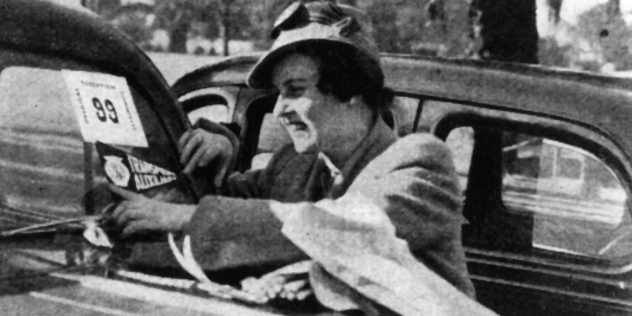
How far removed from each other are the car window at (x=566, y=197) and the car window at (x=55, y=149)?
2.87ft

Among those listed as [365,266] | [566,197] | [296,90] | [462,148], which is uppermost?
[296,90]

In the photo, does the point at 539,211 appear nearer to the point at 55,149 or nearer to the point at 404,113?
the point at 404,113

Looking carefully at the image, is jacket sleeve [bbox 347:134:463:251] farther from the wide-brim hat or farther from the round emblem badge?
the round emblem badge

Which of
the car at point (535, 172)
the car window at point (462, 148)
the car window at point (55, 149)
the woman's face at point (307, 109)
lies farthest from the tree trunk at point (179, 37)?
the car window at point (462, 148)

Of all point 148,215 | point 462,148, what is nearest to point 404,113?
point 462,148

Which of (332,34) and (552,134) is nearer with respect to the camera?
(552,134)

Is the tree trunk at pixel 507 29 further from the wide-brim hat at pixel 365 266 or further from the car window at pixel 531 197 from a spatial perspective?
the wide-brim hat at pixel 365 266

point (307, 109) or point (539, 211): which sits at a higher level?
point (307, 109)

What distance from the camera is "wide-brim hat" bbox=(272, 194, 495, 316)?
1327 mm

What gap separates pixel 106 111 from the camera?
1.72 meters

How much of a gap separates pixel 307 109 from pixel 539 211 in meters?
0.60

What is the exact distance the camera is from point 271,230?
58.6 inches

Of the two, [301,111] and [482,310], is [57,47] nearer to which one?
[301,111]

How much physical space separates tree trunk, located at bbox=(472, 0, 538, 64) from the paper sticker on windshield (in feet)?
2.88
